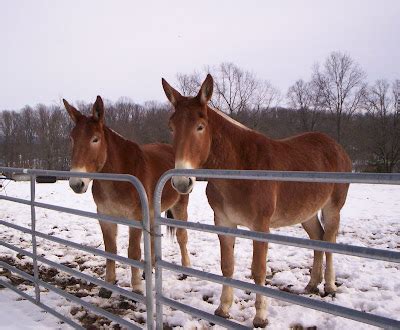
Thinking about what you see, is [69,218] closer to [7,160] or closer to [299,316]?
[299,316]

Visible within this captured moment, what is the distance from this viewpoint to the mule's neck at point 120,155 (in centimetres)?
444

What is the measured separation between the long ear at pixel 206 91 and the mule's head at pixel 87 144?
1.48 m

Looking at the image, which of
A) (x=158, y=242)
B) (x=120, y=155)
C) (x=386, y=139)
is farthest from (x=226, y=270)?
(x=386, y=139)

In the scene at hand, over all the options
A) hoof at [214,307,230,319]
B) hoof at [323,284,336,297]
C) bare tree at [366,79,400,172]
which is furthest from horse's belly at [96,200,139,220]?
bare tree at [366,79,400,172]

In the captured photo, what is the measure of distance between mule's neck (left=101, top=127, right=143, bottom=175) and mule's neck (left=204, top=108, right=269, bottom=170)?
1.49 metres

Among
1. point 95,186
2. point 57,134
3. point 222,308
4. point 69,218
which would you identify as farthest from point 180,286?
point 57,134

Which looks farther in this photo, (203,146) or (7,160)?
(7,160)

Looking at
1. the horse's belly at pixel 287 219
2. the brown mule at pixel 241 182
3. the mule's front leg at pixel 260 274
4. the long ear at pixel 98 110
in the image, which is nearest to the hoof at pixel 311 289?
the brown mule at pixel 241 182

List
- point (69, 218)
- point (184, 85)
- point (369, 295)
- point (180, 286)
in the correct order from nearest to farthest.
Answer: point (369, 295)
point (180, 286)
point (69, 218)
point (184, 85)

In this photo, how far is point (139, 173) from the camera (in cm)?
459

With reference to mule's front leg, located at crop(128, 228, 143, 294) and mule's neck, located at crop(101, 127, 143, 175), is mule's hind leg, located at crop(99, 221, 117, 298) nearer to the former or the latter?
mule's front leg, located at crop(128, 228, 143, 294)

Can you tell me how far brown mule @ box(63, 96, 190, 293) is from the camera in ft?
12.9

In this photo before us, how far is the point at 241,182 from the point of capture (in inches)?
129

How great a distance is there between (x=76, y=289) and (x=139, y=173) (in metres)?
1.69
